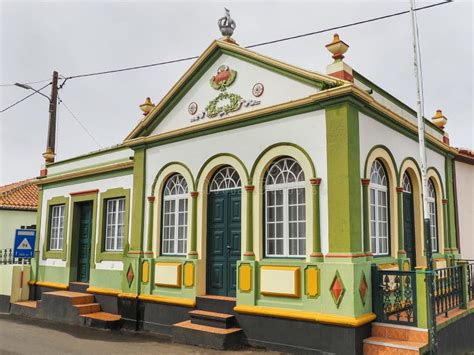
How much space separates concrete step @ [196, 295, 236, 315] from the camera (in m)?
8.33

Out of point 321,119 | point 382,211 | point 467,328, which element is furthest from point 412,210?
point 321,119

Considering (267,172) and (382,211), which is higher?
(267,172)

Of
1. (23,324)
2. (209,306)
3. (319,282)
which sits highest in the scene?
(319,282)

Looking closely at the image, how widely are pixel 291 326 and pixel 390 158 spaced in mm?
3617

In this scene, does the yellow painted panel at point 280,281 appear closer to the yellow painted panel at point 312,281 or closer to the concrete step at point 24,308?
the yellow painted panel at point 312,281

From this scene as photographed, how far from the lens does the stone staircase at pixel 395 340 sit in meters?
6.35

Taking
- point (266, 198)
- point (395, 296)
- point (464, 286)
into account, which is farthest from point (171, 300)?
point (464, 286)

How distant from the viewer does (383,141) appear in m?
8.33

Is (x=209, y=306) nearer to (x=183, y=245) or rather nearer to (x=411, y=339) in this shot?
(x=183, y=245)

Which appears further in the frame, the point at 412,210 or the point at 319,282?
the point at 412,210

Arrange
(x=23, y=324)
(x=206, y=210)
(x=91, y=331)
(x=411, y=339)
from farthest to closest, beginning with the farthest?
(x=23, y=324)
(x=91, y=331)
(x=206, y=210)
(x=411, y=339)

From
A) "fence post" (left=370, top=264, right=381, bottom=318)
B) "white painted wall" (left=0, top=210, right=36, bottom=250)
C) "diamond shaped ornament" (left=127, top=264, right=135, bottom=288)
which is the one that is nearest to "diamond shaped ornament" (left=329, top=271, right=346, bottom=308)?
"fence post" (left=370, top=264, right=381, bottom=318)

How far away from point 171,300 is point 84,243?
14.9 feet

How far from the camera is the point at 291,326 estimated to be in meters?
7.37
